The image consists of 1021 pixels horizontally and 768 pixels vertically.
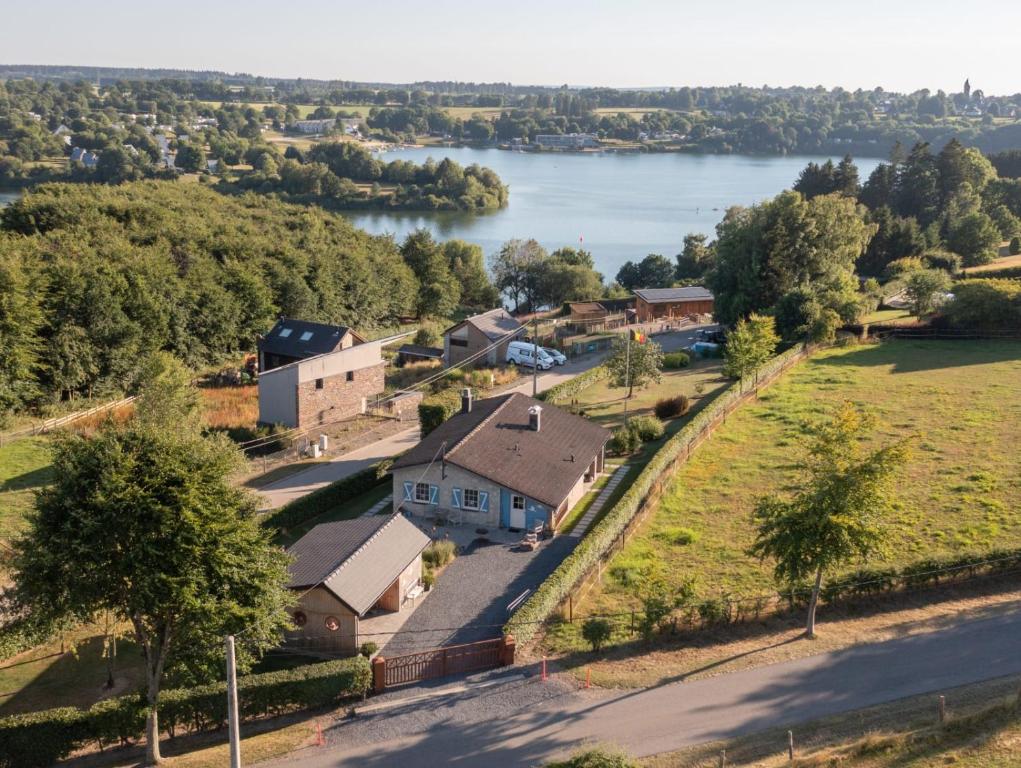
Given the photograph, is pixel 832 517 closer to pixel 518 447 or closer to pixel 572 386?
pixel 518 447

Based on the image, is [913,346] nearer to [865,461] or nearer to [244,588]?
[865,461]

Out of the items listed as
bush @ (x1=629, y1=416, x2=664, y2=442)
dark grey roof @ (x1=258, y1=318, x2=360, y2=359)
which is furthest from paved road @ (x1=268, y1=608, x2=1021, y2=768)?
dark grey roof @ (x1=258, y1=318, x2=360, y2=359)

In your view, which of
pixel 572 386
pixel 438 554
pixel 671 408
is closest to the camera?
pixel 438 554

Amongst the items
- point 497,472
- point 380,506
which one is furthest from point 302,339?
point 497,472

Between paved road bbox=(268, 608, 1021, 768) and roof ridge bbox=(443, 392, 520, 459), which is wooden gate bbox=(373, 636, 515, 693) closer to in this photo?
paved road bbox=(268, 608, 1021, 768)

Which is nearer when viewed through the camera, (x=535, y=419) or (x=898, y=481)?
(x=898, y=481)
